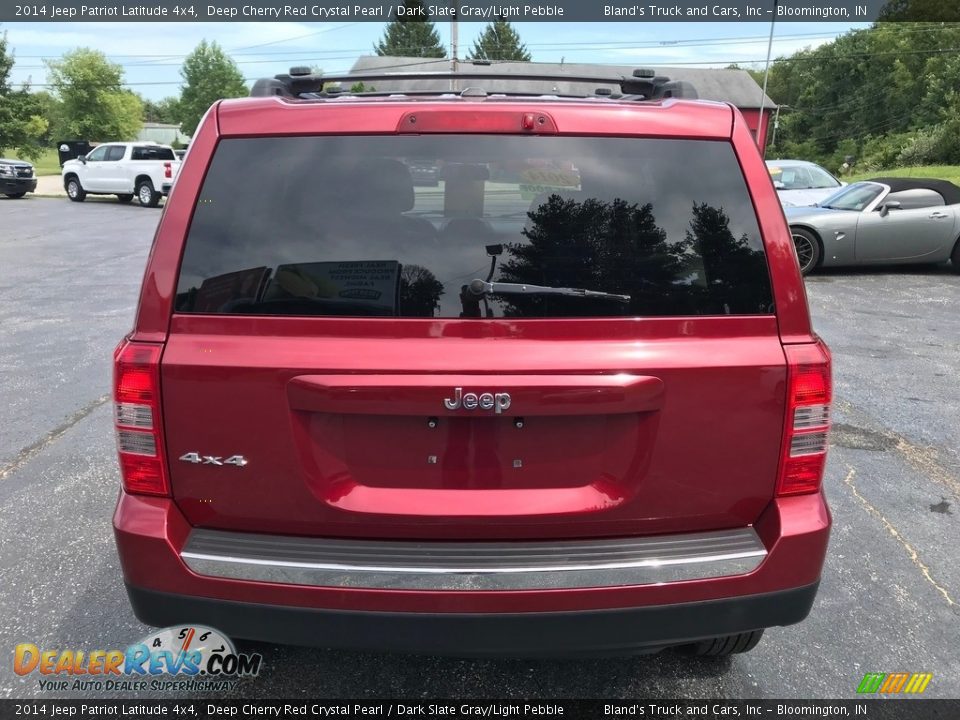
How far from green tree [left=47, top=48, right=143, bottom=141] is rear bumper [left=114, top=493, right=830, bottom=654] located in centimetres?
6429

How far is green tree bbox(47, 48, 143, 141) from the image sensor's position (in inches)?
2219

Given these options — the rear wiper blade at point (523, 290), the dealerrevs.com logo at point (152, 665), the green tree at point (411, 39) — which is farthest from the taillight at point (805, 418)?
the green tree at point (411, 39)

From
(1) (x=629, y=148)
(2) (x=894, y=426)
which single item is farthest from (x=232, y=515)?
(2) (x=894, y=426)

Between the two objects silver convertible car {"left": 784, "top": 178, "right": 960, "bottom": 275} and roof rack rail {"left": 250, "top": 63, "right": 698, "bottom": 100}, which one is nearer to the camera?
roof rack rail {"left": 250, "top": 63, "right": 698, "bottom": 100}

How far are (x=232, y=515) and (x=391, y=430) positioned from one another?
53 centimetres

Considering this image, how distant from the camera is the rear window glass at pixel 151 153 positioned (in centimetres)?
2480

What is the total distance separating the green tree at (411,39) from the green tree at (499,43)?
20.3 ft

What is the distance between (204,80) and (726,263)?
95.5 metres

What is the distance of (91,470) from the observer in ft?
14.0

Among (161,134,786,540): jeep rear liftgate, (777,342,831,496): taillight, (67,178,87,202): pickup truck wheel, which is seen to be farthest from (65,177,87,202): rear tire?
(777,342,831,496): taillight

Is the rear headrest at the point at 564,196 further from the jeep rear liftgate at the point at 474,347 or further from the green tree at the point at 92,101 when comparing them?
the green tree at the point at 92,101

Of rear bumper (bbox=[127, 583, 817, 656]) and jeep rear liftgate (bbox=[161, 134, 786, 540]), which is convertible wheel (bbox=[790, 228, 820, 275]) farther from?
rear bumper (bbox=[127, 583, 817, 656])

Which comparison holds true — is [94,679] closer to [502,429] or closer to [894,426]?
[502,429]

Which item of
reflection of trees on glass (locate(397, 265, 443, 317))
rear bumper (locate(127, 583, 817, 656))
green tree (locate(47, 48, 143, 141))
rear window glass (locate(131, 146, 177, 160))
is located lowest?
rear bumper (locate(127, 583, 817, 656))
